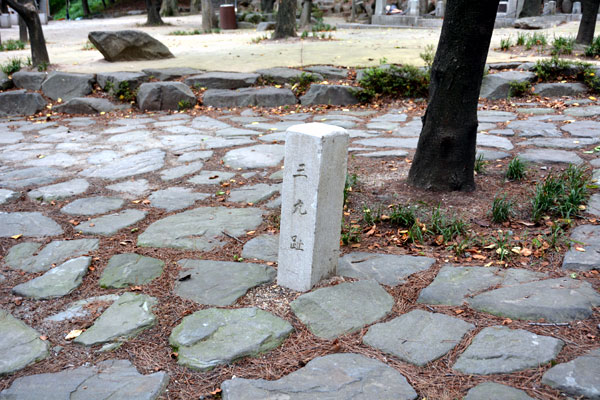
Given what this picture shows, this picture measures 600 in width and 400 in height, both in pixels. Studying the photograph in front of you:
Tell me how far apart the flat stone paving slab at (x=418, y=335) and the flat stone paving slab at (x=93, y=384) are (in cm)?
89

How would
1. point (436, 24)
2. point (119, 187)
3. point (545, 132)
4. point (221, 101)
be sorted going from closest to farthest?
point (119, 187), point (545, 132), point (221, 101), point (436, 24)

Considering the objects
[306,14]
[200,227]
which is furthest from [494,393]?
[306,14]

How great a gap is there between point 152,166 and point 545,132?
3.79 m

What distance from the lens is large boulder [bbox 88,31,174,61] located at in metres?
8.55

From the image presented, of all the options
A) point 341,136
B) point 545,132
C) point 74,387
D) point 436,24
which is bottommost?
point 74,387

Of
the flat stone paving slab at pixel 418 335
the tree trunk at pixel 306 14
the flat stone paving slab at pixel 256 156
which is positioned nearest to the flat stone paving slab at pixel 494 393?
the flat stone paving slab at pixel 418 335

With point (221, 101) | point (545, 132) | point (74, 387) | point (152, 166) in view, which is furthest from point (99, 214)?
point (545, 132)

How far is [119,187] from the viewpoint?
4277 millimetres

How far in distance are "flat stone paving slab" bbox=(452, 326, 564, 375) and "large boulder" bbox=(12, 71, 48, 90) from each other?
7.48 meters

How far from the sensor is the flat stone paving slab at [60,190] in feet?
13.3

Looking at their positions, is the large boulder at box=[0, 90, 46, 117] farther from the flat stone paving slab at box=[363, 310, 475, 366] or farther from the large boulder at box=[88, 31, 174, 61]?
the flat stone paving slab at box=[363, 310, 475, 366]

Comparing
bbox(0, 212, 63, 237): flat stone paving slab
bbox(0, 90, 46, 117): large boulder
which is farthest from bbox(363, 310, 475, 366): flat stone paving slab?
bbox(0, 90, 46, 117): large boulder

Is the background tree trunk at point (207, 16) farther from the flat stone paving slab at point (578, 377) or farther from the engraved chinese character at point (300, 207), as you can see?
the flat stone paving slab at point (578, 377)

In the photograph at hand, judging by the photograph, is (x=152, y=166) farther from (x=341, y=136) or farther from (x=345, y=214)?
(x=341, y=136)
